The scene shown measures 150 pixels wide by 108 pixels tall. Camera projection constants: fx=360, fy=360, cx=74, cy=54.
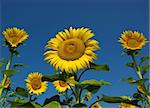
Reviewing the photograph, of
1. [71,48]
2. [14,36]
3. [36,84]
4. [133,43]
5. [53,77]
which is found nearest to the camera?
[53,77]

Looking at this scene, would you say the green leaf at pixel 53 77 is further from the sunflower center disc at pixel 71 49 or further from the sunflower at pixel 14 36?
the sunflower at pixel 14 36

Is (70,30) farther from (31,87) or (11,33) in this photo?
(31,87)

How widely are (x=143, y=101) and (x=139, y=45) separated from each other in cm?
68

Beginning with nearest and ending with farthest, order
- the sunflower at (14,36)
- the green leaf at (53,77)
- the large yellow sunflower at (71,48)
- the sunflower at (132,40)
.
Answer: the green leaf at (53,77), the large yellow sunflower at (71,48), the sunflower at (132,40), the sunflower at (14,36)

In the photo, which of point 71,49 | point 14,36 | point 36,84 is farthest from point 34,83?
point 71,49

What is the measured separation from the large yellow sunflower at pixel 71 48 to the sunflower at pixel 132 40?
124cm

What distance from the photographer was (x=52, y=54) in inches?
124

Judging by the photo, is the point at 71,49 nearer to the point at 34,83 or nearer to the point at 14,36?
the point at 14,36

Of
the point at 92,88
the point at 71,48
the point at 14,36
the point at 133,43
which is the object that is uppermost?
the point at 14,36

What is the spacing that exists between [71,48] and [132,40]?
53.1 inches

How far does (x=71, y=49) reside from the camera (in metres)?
3.22

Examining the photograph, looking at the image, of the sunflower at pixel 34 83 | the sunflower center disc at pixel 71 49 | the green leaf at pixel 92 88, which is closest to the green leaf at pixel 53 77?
the green leaf at pixel 92 88

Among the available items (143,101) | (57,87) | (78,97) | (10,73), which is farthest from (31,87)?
(78,97)

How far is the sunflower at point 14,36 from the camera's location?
14.7ft
